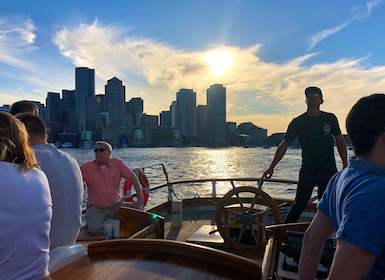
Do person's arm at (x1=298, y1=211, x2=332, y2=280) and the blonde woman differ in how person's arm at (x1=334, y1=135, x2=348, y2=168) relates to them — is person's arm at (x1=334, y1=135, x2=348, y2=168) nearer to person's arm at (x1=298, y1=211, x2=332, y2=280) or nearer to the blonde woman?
person's arm at (x1=298, y1=211, x2=332, y2=280)

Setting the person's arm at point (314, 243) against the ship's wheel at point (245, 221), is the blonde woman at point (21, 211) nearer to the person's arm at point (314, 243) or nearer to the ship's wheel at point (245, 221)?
the person's arm at point (314, 243)

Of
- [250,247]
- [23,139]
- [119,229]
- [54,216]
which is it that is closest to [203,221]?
[250,247]

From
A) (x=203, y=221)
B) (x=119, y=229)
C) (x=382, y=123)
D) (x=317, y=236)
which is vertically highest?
(x=382, y=123)

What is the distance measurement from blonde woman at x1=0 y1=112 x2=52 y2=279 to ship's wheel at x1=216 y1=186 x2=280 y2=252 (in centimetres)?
243

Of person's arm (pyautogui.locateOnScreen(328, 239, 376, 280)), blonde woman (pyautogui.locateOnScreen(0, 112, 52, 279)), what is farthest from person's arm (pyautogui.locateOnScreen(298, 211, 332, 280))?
blonde woman (pyautogui.locateOnScreen(0, 112, 52, 279))

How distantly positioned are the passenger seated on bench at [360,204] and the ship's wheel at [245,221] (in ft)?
7.73

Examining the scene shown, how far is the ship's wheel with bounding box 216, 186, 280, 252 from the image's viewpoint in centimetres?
343

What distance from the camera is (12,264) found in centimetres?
120

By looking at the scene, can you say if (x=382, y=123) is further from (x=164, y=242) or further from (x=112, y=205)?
(x=112, y=205)

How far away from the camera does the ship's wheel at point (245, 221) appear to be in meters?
3.43

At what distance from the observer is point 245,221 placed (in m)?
3.52

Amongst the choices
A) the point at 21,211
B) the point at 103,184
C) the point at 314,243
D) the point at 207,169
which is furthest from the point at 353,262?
the point at 207,169

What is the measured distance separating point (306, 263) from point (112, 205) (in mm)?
2658

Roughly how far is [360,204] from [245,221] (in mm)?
2762
